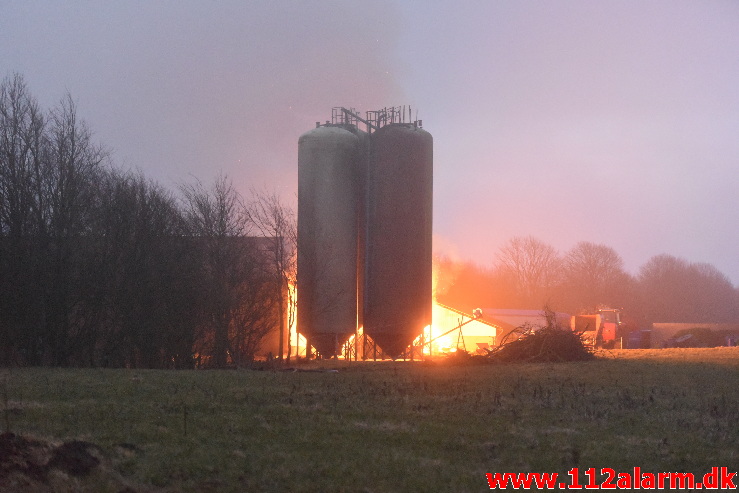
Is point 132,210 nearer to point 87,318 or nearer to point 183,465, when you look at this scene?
point 87,318

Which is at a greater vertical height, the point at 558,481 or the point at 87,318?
the point at 87,318

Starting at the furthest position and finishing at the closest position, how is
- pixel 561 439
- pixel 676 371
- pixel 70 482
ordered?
pixel 676 371, pixel 561 439, pixel 70 482

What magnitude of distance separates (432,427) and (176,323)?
18276 mm

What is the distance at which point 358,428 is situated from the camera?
31.0ft

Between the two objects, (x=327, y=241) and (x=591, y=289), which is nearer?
(x=327, y=241)

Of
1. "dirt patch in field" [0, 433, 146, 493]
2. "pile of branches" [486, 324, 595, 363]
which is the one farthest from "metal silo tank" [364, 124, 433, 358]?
"dirt patch in field" [0, 433, 146, 493]

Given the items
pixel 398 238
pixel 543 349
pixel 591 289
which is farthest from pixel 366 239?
pixel 591 289

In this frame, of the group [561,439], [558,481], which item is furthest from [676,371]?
[558,481]

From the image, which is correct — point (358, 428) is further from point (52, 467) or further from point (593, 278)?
point (593, 278)

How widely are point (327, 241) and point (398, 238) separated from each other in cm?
265

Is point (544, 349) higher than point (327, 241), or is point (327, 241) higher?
point (327, 241)

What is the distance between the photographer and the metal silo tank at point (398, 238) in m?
27.6

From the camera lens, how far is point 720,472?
7.93 metres

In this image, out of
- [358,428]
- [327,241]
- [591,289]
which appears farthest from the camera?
[591,289]
